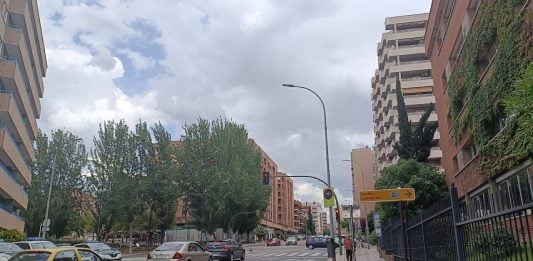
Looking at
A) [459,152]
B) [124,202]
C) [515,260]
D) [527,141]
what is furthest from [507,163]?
[124,202]

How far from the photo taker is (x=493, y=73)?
55.8 feet

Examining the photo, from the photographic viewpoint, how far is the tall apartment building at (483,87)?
50.2ft

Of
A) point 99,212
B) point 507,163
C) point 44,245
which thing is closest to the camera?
point 507,163

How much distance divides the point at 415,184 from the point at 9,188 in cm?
2938

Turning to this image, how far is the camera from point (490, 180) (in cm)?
1989

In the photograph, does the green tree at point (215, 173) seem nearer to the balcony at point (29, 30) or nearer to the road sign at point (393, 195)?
the balcony at point (29, 30)

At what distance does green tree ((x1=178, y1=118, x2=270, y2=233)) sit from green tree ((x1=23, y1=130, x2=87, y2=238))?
12835 mm

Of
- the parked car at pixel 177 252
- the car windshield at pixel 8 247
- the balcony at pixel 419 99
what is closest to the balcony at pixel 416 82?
the balcony at pixel 419 99

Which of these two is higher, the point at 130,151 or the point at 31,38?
the point at 31,38

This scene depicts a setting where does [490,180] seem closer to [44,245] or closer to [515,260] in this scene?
[515,260]

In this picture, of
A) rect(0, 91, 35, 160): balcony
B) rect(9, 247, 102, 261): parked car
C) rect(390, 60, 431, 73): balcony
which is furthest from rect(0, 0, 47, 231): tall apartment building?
rect(390, 60, 431, 73): balcony

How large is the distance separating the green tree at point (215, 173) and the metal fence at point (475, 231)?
4460cm

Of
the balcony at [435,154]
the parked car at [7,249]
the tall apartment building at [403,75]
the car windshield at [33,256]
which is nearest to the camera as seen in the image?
the car windshield at [33,256]

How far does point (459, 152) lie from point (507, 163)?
9.03 m
